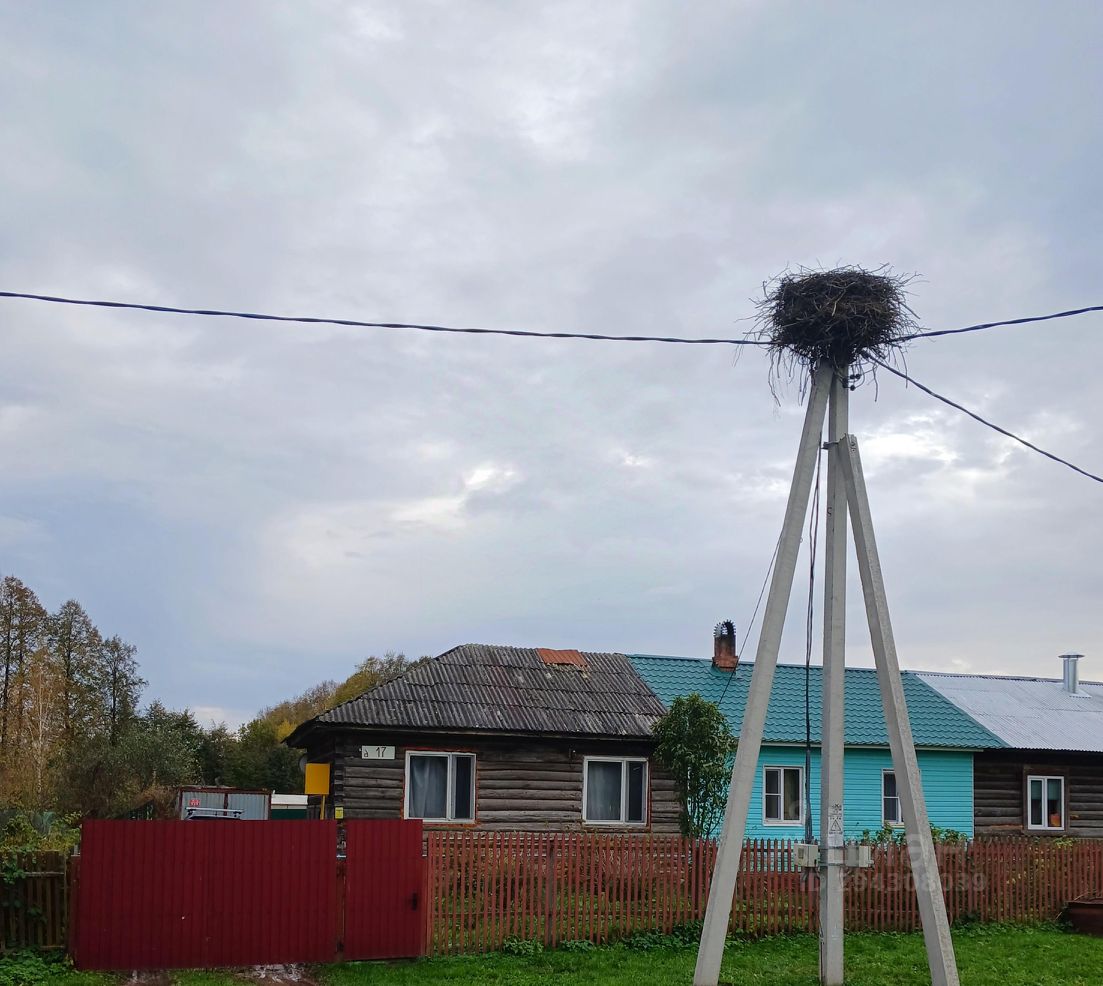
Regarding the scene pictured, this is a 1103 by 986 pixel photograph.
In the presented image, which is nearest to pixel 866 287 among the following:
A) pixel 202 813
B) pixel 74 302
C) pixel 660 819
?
pixel 74 302

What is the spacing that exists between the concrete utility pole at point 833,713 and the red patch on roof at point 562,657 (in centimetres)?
1160

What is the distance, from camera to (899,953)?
14172mm

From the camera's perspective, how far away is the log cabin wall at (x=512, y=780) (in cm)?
1889

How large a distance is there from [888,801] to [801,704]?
97.2 inches

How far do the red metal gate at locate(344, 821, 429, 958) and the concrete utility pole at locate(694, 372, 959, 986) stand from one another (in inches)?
142

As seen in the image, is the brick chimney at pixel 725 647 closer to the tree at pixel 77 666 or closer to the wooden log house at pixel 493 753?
the wooden log house at pixel 493 753

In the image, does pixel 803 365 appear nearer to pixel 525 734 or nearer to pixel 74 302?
pixel 74 302

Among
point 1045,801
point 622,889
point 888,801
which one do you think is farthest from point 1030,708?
point 622,889

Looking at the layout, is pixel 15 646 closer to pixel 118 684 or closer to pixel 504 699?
pixel 118 684

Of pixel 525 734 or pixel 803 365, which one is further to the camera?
pixel 525 734

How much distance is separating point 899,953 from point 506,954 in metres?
4.73

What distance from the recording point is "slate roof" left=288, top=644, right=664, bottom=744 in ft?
62.7

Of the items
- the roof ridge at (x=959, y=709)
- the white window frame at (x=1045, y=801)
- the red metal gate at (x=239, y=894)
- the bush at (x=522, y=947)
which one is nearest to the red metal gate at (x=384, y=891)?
the red metal gate at (x=239, y=894)

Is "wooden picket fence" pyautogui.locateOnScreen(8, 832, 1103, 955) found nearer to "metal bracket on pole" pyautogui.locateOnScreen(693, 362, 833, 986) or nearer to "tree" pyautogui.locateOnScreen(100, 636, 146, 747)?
"metal bracket on pole" pyautogui.locateOnScreen(693, 362, 833, 986)
